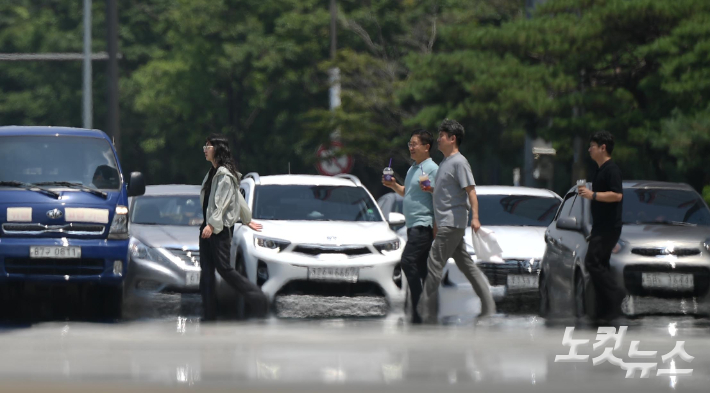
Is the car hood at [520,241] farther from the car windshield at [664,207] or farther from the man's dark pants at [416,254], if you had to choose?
the man's dark pants at [416,254]

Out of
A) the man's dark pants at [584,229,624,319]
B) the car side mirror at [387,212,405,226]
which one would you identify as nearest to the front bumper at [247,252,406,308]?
the car side mirror at [387,212,405,226]

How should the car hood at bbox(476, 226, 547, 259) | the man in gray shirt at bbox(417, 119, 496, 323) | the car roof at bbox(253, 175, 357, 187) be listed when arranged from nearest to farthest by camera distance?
the man in gray shirt at bbox(417, 119, 496, 323) → the car hood at bbox(476, 226, 547, 259) → the car roof at bbox(253, 175, 357, 187)

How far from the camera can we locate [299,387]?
8227 mm

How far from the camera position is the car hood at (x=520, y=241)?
1448 cm

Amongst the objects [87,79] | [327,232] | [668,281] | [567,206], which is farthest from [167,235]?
[87,79]

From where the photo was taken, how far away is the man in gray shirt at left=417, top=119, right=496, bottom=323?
12.3 metres

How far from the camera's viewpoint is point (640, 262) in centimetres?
1306

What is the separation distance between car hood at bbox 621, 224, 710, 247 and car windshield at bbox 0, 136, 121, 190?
505 cm

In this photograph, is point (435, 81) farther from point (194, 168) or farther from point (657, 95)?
point (194, 168)

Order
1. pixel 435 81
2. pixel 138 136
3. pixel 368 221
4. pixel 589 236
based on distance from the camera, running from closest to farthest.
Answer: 1. pixel 589 236
2. pixel 368 221
3. pixel 435 81
4. pixel 138 136

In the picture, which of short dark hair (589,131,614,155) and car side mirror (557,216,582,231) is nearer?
short dark hair (589,131,614,155)

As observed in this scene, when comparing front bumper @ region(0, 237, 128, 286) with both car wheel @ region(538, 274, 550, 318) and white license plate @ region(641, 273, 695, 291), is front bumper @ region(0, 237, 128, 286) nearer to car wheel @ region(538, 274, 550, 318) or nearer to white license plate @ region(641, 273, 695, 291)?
car wheel @ region(538, 274, 550, 318)

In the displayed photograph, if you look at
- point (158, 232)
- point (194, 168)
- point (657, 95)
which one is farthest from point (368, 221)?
point (194, 168)

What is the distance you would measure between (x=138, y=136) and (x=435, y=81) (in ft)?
100
